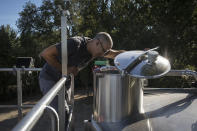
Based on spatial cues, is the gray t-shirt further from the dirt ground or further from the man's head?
the dirt ground

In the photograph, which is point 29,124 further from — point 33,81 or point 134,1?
point 134,1

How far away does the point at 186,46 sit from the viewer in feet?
23.3

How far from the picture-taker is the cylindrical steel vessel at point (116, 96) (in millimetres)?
1188

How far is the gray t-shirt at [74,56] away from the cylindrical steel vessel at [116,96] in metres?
0.81

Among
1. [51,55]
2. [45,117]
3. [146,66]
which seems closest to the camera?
[146,66]

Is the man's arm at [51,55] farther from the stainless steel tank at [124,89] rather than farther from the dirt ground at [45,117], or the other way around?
the dirt ground at [45,117]

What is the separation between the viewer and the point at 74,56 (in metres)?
2.07

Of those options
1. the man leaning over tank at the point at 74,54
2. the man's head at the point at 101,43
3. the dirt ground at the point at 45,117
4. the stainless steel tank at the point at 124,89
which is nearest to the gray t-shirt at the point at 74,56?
the man leaning over tank at the point at 74,54

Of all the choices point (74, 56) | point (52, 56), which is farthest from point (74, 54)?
point (52, 56)

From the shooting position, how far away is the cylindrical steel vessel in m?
1.19

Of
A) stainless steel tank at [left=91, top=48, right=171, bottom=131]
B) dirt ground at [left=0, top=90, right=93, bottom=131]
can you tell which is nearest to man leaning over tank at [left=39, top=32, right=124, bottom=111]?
stainless steel tank at [left=91, top=48, right=171, bottom=131]

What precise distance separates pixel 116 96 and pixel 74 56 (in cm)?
97

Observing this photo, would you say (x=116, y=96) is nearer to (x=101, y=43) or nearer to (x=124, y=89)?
(x=124, y=89)

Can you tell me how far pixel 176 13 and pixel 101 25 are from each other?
122 inches
